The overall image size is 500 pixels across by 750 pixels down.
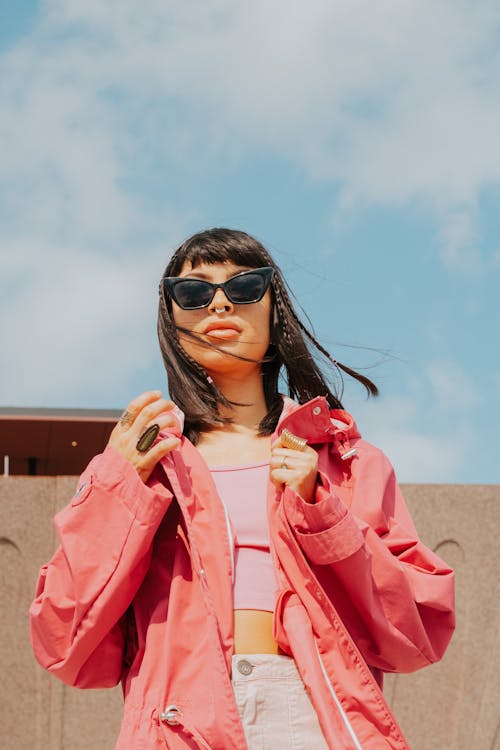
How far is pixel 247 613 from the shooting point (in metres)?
2.39

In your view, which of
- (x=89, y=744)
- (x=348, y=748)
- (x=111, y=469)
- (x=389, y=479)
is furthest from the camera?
(x=89, y=744)

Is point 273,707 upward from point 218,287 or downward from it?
downward

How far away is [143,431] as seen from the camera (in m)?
2.42

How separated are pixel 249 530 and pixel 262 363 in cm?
61

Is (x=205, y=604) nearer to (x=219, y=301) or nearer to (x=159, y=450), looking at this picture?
(x=159, y=450)

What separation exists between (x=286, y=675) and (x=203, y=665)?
0.19 meters

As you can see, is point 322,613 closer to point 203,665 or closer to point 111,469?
point 203,665

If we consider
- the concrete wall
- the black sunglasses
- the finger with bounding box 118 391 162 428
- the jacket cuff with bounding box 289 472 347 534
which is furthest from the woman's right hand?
the concrete wall

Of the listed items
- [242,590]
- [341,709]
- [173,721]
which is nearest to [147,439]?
[242,590]

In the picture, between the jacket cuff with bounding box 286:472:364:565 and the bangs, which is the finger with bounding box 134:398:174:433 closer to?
the jacket cuff with bounding box 286:472:364:565

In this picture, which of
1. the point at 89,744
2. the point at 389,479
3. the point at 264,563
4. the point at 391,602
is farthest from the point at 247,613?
the point at 89,744

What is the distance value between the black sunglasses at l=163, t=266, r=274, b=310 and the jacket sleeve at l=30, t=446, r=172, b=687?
1.84ft

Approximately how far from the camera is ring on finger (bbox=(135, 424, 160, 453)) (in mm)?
2396

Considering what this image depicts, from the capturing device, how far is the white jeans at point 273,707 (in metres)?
2.25
